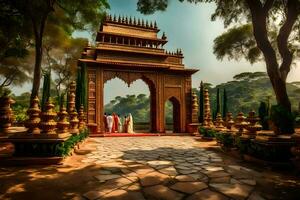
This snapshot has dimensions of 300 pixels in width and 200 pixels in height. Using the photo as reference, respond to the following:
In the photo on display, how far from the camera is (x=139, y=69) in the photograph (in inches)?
705

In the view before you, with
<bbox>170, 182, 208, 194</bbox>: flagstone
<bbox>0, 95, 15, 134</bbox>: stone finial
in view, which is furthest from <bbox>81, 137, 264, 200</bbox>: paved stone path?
<bbox>0, 95, 15, 134</bbox>: stone finial

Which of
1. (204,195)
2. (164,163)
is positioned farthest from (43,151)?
(204,195)

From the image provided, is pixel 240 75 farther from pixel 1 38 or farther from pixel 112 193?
pixel 112 193

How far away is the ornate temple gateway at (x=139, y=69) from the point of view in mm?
16781

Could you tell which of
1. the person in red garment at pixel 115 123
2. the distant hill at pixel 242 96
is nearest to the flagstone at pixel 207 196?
the person in red garment at pixel 115 123

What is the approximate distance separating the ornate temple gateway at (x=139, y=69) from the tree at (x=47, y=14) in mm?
1841

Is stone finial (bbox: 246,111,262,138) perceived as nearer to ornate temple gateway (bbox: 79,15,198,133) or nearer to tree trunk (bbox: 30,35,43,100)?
ornate temple gateway (bbox: 79,15,198,133)

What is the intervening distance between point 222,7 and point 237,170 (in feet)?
29.9

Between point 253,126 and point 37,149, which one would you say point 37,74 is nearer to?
point 37,149

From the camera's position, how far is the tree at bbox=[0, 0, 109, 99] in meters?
14.2

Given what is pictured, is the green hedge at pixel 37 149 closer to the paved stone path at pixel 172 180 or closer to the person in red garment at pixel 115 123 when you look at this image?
the paved stone path at pixel 172 180

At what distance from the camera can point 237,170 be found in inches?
222

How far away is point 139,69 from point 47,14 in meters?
7.54

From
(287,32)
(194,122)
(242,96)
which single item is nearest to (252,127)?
(287,32)
